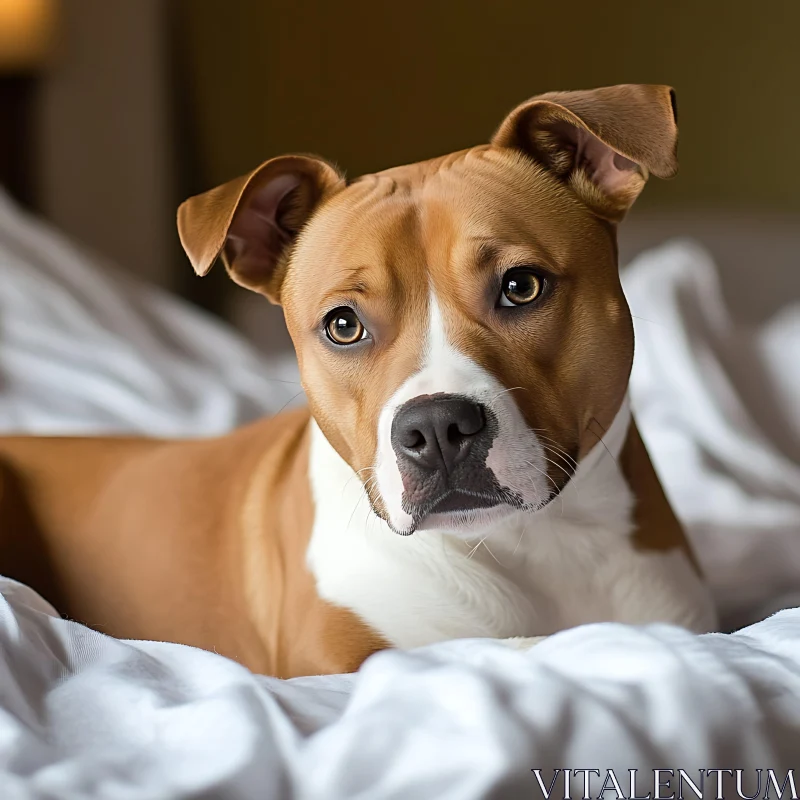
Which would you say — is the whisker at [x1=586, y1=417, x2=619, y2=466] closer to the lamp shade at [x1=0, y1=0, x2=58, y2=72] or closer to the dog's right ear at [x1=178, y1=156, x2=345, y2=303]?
the dog's right ear at [x1=178, y1=156, x2=345, y2=303]

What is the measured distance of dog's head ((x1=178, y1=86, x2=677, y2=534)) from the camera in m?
1.26

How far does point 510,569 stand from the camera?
1.45m

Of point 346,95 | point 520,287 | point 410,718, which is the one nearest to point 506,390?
point 520,287

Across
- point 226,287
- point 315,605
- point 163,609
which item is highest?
point 315,605

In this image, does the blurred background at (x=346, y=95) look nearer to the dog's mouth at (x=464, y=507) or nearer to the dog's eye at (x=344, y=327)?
the dog's eye at (x=344, y=327)

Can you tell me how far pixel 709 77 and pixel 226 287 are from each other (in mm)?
2626

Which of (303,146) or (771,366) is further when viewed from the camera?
(303,146)

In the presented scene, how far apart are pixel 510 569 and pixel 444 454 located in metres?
0.29

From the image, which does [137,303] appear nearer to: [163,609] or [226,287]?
[163,609]

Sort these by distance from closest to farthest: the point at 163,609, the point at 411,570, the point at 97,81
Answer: the point at 411,570 < the point at 163,609 < the point at 97,81

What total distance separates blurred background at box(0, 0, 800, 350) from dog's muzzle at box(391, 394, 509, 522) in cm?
369

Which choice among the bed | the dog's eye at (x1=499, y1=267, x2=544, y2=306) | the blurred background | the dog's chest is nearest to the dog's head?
the dog's eye at (x1=499, y1=267, x2=544, y2=306)

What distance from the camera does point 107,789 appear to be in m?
0.82

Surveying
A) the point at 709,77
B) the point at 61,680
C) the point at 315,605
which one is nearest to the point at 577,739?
the point at 61,680
